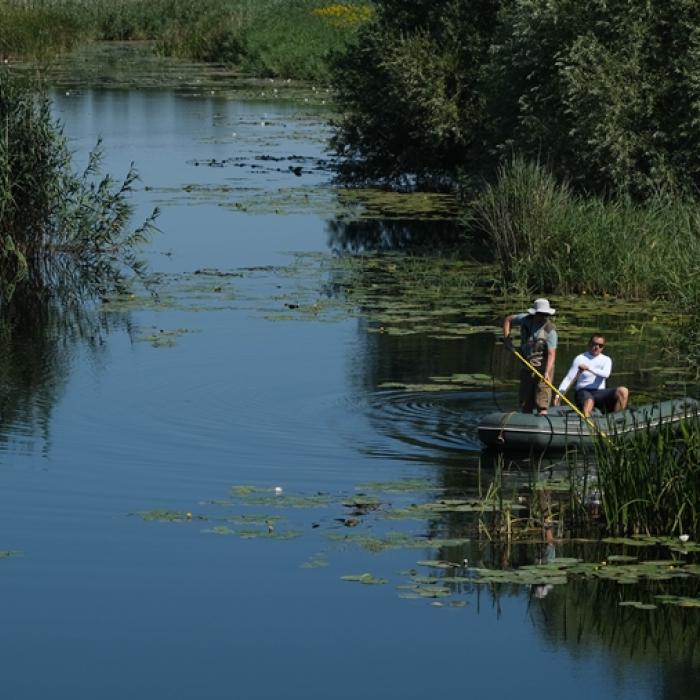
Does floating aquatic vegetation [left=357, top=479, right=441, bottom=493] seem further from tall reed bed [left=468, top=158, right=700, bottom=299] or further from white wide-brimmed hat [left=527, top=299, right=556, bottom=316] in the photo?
tall reed bed [left=468, top=158, right=700, bottom=299]

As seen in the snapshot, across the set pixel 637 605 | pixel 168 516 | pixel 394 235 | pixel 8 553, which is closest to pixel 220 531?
pixel 168 516

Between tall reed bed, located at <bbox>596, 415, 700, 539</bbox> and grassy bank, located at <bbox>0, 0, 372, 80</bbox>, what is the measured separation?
45.8m

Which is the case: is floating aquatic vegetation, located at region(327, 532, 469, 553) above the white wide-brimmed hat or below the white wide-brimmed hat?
below

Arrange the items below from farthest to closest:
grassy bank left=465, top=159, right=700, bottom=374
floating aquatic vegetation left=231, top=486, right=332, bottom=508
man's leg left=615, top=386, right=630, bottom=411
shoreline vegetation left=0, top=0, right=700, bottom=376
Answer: shoreline vegetation left=0, top=0, right=700, bottom=376
grassy bank left=465, top=159, right=700, bottom=374
man's leg left=615, top=386, right=630, bottom=411
floating aquatic vegetation left=231, top=486, right=332, bottom=508

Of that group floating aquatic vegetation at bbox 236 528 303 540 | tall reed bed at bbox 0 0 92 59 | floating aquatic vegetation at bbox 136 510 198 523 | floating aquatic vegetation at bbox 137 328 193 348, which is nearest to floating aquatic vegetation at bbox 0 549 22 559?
floating aquatic vegetation at bbox 136 510 198 523

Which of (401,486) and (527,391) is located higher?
(527,391)

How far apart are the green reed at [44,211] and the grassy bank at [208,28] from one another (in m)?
30.6

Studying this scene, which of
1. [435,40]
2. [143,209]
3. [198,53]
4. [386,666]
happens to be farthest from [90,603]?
[198,53]

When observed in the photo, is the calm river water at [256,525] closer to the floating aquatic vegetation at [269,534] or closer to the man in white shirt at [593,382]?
the floating aquatic vegetation at [269,534]

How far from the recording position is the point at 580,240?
1009 inches

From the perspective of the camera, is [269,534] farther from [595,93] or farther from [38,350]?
[595,93]

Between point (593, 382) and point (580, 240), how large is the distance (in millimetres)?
8055

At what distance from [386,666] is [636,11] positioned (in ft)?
64.6

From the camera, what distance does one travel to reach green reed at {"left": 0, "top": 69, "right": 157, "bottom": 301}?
26359 millimetres
